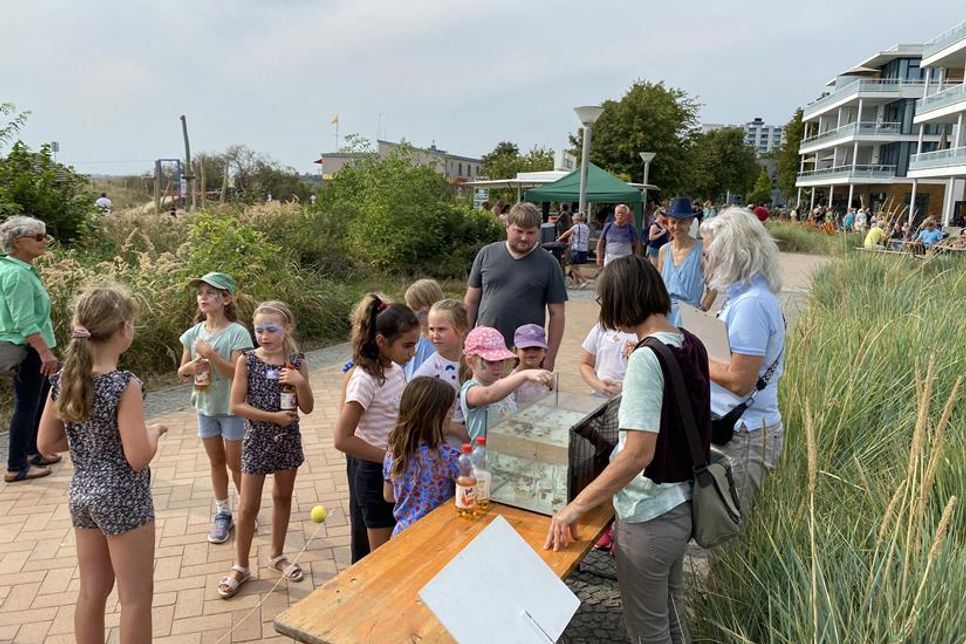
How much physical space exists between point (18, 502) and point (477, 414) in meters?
3.63

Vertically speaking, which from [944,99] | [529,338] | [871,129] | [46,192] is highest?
[871,129]

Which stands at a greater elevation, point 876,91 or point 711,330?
point 876,91

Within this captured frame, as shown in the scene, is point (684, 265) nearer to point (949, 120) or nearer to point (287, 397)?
point (287, 397)

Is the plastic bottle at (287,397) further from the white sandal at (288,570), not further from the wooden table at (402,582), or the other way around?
the wooden table at (402,582)

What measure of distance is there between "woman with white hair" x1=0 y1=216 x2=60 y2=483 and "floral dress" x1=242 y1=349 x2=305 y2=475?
2.17 m

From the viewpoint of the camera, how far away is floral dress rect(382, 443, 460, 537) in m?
2.55

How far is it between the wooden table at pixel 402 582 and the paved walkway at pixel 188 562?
1119 mm

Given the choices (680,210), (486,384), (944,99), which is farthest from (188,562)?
(944,99)

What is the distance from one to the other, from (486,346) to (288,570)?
5.76 ft

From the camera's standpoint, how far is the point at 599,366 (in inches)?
150

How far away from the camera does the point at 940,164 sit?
37.6 metres

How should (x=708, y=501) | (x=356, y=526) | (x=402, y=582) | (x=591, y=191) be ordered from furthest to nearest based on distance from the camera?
(x=591, y=191)
(x=356, y=526)
(x=708, y=501)
(x=402, y=582)

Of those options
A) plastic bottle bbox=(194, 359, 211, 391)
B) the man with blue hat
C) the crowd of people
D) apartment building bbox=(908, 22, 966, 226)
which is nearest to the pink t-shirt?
the crowd of people

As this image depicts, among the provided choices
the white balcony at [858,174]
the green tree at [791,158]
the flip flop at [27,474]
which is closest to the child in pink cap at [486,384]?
the flip flop at [27,474]
